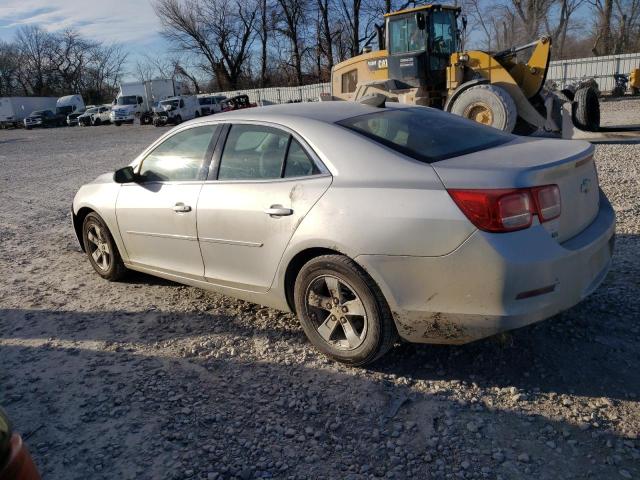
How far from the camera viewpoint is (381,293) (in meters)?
3.05

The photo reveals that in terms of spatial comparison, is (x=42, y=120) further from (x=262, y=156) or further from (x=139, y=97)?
(x=262, y=156)

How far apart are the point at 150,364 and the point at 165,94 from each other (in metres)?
42.3

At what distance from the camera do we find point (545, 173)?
2811 mm

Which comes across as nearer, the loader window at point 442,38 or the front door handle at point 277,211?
the front door handle at point 277,211

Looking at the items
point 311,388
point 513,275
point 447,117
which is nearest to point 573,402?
point 513,275

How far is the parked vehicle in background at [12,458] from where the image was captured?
141cm

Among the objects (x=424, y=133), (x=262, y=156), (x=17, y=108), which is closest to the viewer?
(x=424, y=133)

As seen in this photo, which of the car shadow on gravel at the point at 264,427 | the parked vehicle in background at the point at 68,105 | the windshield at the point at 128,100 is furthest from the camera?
the parked vehicle in background at the point at 68,105

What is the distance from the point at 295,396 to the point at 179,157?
217cm

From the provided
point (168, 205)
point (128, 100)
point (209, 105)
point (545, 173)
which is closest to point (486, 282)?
point (545, 173)

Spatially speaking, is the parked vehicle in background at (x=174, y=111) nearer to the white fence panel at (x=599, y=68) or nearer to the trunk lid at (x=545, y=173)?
the white fence panel at (x=599, y=68)

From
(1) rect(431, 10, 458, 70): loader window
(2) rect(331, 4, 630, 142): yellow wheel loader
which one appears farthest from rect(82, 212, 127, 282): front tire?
(1) rect(431, 10, 458, 70): loader window

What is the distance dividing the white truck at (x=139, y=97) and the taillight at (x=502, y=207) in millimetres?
40720

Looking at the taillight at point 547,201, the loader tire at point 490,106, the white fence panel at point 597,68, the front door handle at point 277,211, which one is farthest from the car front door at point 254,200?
the white fence panel at point 597,68
